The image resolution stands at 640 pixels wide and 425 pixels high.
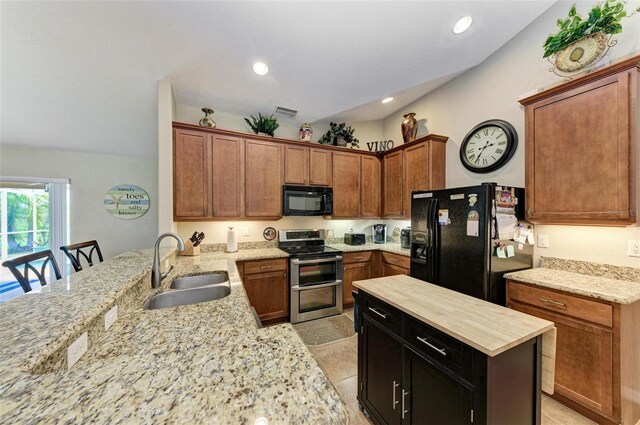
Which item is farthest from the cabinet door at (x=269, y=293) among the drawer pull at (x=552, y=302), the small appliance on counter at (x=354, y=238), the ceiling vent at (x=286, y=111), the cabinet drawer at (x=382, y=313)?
the drawer pull at (x=552, y=302)

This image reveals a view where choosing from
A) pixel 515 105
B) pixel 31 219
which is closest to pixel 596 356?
pixel 515 105

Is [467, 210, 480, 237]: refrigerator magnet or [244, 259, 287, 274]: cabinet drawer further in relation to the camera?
[244, 259, 287, 274]: cabinet drawer

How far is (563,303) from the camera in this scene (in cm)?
169

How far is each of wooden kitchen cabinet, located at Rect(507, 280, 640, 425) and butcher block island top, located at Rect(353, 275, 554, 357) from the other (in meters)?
0.86

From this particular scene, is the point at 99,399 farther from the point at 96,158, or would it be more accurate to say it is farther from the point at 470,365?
the point at 96,158

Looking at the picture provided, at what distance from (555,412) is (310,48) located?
3.57 m

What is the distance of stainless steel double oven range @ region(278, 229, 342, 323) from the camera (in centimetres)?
288

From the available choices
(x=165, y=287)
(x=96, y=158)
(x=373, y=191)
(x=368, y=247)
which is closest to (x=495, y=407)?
(x=165, y=287)

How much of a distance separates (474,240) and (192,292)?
2.32 meters

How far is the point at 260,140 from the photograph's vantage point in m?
3.08

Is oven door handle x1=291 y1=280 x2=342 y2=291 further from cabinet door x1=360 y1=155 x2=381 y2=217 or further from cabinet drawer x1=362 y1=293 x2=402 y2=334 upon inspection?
cabinet drawer x1=362 y1=293 x2=402 y2=334

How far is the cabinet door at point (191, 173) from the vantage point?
2.67 m

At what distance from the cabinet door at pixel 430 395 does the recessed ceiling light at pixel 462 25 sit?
2768mm

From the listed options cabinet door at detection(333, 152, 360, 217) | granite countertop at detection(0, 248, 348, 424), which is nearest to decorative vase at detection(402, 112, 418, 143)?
cabinet door at detection(333, 152, 360, 217)
